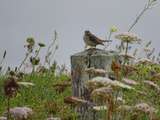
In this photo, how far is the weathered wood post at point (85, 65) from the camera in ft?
18.7

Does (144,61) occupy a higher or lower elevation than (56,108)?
higher

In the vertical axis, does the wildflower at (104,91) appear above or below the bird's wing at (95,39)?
below

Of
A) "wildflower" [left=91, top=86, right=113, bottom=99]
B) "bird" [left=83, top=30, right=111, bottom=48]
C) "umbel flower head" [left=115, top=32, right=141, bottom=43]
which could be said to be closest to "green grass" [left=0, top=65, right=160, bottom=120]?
"bird" [left=83, top=30, right=111, bottom=48]

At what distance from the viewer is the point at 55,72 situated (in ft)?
34.2

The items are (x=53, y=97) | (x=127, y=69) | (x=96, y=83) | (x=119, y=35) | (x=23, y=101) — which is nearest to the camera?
(x=96, y=83)

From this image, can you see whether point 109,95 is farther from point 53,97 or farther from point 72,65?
point 53,97

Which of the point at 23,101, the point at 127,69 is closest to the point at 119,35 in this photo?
the point at 127,69

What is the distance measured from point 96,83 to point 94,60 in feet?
6.83

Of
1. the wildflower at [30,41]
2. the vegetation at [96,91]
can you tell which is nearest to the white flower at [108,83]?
the vegetation at [96,91]

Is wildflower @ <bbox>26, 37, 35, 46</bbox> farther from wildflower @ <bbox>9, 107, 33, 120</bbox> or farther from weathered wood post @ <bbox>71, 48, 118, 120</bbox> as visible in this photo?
wildflower @ <bbox>9, 107, 33, 120</bbox>

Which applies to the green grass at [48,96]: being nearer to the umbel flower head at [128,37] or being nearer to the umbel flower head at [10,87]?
the umbel flower head at [128,37]

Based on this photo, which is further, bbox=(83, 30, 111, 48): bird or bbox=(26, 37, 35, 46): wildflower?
bbox=(26, 37, 35, 46): wildflower

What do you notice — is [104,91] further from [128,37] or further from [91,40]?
[91,40]

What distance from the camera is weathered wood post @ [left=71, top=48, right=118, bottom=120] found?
5711 mm
